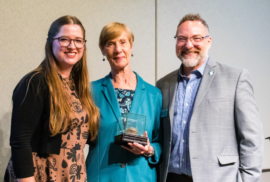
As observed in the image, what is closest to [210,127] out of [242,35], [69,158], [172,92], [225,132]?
[225,132]

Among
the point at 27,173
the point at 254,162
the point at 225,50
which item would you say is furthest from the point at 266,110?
the point at 27,173

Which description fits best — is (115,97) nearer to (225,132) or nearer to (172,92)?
(172,92)

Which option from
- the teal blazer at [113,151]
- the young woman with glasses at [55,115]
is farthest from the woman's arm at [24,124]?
the teal blazer at [113,151]

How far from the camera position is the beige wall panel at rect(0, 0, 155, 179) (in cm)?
239

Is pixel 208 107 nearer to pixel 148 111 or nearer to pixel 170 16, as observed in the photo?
pixel 148 111

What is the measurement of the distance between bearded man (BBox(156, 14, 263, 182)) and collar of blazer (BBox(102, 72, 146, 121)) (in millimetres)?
216

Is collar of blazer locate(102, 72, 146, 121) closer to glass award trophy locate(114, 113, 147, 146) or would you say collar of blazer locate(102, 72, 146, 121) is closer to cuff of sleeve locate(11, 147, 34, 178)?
glass award trophy locate(114, 113, 147, 146)

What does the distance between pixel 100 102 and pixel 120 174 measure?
1.63 feet

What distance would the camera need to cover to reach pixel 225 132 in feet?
5.83

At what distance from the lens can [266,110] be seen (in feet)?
12.2

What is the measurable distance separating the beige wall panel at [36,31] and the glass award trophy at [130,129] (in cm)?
112

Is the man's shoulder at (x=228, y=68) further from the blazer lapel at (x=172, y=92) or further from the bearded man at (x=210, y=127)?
the blazer lapel at (x=172, y=92)

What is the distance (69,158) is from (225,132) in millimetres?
1001

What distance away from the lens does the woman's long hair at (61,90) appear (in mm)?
1490
